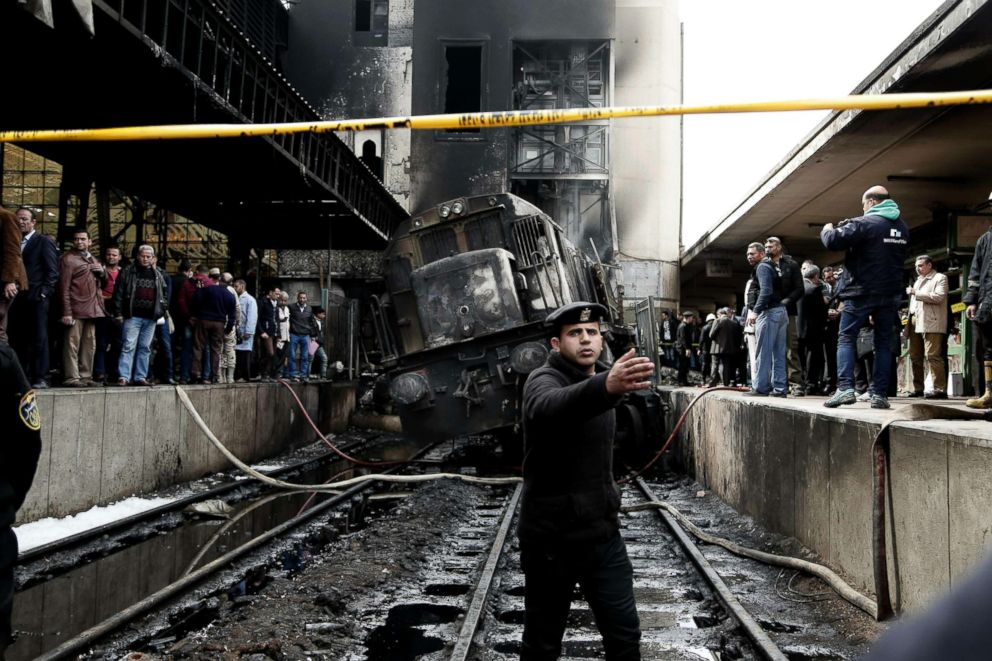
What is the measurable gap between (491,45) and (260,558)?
26807 millimetres

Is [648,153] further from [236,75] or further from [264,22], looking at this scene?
[236,75]

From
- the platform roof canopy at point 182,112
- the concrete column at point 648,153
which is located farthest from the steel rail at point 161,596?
the concrete column at point 648,153

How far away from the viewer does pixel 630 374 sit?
291cm

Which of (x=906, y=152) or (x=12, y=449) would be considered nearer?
(x=12, y=449)

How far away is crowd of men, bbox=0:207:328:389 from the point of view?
937cm

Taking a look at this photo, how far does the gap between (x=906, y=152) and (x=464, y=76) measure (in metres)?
22.9

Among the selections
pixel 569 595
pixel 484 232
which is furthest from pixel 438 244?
pixel 569 595

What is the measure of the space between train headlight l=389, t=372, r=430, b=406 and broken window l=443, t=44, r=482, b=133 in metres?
21.6

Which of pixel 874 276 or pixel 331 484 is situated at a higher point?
pixel 874 276

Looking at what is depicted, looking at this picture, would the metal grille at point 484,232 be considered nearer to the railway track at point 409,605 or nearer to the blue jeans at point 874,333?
the railway track at point 409,605

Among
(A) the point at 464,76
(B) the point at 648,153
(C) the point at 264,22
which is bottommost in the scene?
(B) the point at 648,153

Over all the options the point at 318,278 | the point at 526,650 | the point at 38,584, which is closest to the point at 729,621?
Result: the point at 526,650

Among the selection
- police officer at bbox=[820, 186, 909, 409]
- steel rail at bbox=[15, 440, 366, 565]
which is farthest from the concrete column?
police officer at bbox=[820, 186, 909, 409]

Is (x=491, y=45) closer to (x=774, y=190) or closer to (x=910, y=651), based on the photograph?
(x=774, y=190)
